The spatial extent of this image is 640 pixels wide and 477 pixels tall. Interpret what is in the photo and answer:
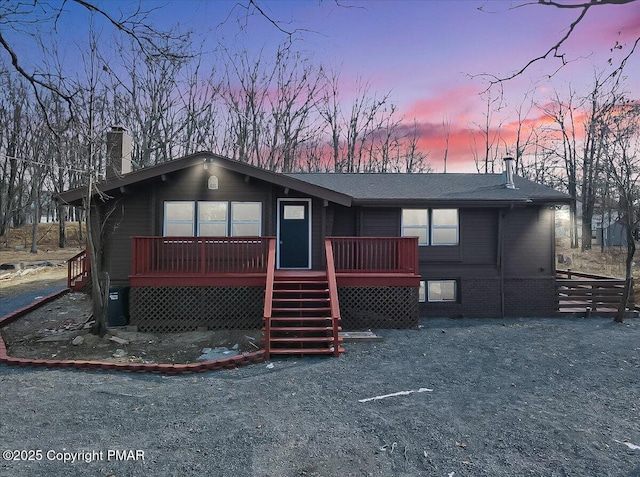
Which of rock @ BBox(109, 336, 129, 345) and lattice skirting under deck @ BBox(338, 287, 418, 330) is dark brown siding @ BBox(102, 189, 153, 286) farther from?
lattice skirting under deck @ BBox(338, 287, 418, 330)

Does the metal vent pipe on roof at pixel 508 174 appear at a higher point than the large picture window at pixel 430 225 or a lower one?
higher

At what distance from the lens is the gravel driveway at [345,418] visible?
12.5 ft

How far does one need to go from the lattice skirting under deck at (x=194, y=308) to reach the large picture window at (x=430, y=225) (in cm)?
495

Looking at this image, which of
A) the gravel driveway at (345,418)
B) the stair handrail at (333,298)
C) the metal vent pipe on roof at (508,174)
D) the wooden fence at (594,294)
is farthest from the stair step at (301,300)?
the metal vent pipe on roof at (508,174)

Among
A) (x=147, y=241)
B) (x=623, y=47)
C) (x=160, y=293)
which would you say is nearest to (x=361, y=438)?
(x=623, y=47)

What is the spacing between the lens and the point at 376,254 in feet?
33.7

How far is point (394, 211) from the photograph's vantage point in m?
11.5

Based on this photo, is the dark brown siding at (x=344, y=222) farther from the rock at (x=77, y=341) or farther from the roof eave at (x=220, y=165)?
the rock at (x=77, y=341)

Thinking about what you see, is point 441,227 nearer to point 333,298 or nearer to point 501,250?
point 501,250

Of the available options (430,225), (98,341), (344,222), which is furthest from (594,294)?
(98,341)

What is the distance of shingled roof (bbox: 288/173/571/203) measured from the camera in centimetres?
1116

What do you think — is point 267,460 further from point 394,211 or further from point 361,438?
point 394,211

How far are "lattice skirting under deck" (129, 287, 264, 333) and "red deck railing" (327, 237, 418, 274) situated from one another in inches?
93.7

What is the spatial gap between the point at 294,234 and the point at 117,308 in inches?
195
